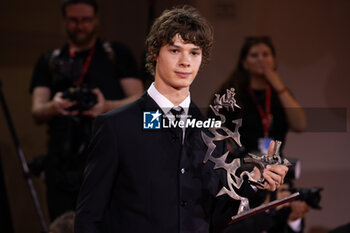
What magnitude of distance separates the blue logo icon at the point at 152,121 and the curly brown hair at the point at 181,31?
0.19 meters

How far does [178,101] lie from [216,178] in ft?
0.85

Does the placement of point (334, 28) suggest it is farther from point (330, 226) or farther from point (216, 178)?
point (216, 178)

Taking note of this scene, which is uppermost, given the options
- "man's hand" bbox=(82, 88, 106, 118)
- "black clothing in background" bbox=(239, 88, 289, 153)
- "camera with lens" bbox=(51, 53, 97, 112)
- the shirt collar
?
the shirt collar

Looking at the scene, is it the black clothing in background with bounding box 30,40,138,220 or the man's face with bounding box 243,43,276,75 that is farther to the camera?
the man's face with bounding box 243,43,276,75

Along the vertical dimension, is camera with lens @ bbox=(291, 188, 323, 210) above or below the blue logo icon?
below

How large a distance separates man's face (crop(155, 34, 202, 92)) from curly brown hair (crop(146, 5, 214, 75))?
0.02 m

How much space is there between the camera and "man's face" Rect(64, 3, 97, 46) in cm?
321

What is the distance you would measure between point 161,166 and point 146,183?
7 cm

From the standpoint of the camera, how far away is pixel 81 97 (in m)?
3.00

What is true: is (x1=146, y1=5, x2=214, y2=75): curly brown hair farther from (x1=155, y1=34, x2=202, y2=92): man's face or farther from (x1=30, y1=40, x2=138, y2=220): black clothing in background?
(x1=30, y1=40, x2=138, y2=220): black clothing in background

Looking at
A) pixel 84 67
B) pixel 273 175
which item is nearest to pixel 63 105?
pixel 84 67

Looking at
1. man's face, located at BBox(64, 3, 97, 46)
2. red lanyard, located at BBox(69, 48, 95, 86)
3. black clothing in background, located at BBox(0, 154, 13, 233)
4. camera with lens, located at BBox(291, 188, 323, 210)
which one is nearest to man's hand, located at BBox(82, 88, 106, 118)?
red lanyard, located at BBox(69, 48, 95, 86)

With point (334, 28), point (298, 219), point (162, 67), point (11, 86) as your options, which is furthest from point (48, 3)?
point (162, 67)

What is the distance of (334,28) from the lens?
4113mm
